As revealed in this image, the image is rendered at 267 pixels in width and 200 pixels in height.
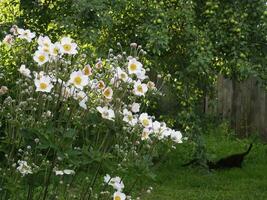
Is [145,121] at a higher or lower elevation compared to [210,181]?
lower

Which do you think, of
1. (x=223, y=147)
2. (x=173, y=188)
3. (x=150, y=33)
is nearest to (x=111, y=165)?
(x=150, y=33)

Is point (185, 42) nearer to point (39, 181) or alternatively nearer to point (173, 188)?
point (173, 188)

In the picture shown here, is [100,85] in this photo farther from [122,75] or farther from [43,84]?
[43,84]

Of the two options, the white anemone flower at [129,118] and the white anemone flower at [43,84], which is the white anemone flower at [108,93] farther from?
the white anemone flower at [43,84]

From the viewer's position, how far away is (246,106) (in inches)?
459

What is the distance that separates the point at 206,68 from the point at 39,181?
122 inches

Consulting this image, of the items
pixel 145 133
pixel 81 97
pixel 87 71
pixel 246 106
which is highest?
pixel 246 106

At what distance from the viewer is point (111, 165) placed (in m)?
2.73

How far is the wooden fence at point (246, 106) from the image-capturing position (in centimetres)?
1145

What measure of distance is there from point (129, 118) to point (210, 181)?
15.9ft

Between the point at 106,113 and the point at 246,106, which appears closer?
the point at 106,113

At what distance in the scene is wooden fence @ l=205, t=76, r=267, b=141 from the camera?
11.4m

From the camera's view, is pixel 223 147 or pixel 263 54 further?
pixel 223 147

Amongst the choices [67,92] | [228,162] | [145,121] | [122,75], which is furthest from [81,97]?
[228,162]
